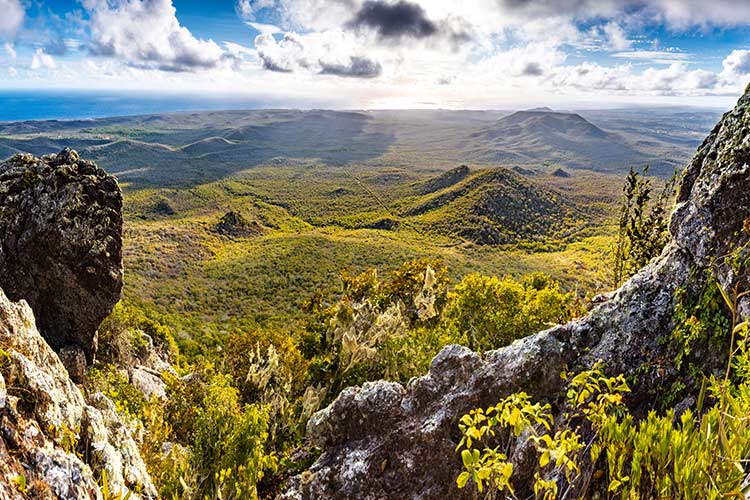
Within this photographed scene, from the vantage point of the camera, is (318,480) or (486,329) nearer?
(318,480)

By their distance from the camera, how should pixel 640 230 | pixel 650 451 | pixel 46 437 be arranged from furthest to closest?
pixel 640 230 < pixel 46 437 < pixel 650 451

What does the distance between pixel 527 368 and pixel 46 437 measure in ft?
28.5

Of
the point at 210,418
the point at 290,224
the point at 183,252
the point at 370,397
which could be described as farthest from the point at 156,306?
the point at 290,224

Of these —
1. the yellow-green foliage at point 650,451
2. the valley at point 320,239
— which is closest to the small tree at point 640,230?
the valley at point 320,239

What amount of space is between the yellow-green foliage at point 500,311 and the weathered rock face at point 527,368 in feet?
19.8

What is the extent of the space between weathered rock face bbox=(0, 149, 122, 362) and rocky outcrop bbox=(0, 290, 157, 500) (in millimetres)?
7180

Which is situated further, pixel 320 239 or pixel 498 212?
pixel 498 212

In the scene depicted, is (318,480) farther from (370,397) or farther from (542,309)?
(542,309)

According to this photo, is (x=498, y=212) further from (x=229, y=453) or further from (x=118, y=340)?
(x=229, y=453)

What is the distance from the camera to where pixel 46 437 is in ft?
18.3

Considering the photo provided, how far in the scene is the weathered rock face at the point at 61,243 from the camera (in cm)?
1462

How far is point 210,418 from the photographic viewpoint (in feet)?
40.4

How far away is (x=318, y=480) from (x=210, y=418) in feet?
13.3

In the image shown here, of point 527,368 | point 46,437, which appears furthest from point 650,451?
point 46,437
